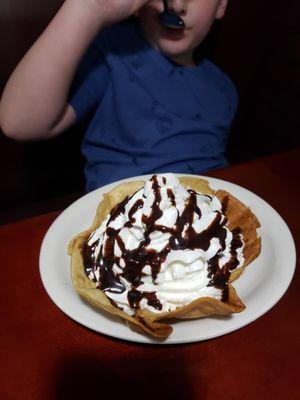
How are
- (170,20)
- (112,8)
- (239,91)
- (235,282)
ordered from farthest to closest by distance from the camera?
(239,91) → (170,20) → (112,8) → (235,282)

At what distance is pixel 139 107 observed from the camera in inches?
55.9

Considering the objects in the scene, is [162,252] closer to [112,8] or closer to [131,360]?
[131,360]

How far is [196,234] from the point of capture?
3.01 ft

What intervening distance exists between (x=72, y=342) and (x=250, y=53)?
141 cm

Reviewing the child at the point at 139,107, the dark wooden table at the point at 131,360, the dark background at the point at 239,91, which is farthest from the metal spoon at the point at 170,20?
the dark wooden table at the point at 131,360

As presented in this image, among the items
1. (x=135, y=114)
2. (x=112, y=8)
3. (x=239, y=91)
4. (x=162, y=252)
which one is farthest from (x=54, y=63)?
(x=239, y=91)

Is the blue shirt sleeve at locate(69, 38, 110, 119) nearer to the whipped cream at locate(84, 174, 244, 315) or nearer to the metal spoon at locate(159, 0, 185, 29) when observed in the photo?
the metal spoon at locate(159, 0, 185, 29)

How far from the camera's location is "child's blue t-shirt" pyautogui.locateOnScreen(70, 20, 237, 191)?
4.56 feet

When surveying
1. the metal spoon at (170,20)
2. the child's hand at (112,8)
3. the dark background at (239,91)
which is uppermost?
the child's hand at (112,8)

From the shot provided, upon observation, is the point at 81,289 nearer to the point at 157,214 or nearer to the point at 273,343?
the point at 157,214

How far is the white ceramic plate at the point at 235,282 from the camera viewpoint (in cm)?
83

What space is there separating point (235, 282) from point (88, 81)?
2.37ft

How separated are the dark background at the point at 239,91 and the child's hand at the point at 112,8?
0.33 m

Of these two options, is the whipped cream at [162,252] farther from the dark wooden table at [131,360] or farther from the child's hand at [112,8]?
the child's hand at [112,8]
